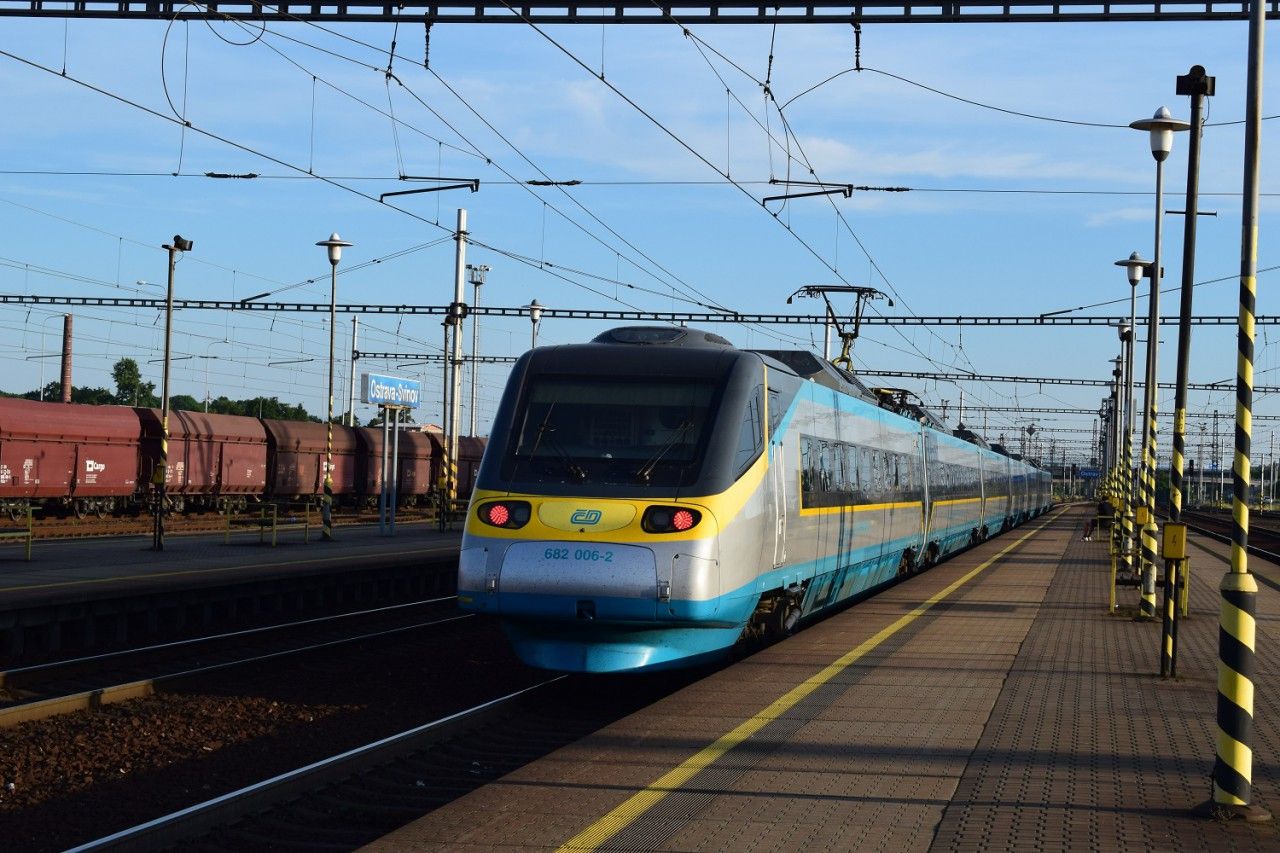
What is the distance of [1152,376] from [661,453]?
1699 cm

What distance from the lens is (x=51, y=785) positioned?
916 cm

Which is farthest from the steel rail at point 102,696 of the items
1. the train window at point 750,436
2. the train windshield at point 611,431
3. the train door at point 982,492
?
the train door at point 982,492

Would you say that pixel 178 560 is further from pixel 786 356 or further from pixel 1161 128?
pixel 1161 128

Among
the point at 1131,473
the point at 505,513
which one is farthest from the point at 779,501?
the point at 1131,473

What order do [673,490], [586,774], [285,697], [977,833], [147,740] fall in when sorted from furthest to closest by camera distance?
[285,697] → [673,490] → [147,740] → [586,774] → [977,833]

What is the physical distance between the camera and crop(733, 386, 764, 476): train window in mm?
11953

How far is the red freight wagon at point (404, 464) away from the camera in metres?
50.0

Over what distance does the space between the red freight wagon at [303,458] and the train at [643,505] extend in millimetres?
33228

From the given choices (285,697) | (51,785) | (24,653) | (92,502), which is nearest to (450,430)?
(92,502)

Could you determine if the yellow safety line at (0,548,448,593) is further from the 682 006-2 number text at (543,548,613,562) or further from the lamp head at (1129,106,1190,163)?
the lamp head at (1129,106,1190,163)

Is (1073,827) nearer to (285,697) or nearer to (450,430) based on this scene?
(285,697)

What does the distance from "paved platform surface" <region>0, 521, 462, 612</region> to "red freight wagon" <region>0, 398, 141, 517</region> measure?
4.31 meters

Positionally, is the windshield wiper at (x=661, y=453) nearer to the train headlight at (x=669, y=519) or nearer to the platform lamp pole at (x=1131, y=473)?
the train headlight at (x=669, y=519)

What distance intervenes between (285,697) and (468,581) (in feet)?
8.12
